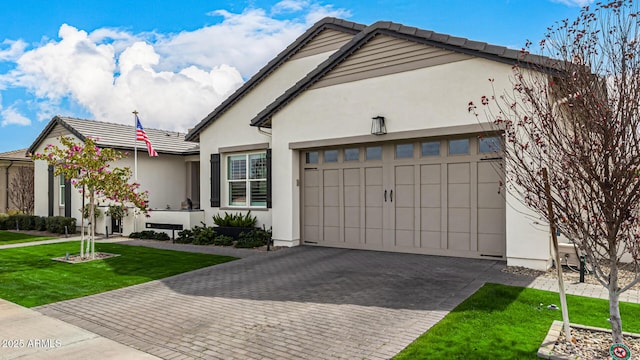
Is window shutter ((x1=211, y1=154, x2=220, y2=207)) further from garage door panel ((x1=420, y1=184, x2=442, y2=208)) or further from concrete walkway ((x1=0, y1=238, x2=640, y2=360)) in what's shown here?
garage door panel ((x1=420, y1=184, x2=442, y2=208))

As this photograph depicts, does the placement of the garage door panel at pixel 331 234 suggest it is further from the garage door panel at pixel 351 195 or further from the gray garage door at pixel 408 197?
the garage door panel at pixel 351 195

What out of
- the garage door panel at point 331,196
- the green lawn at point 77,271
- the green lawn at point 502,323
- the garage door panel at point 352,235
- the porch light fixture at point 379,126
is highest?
the porch light fixture at point 379,126

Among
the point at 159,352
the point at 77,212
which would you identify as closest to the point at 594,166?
the point at 159,352

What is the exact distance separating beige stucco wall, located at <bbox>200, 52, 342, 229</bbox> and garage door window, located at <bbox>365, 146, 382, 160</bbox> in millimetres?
4262

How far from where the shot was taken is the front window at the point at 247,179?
42.7ft

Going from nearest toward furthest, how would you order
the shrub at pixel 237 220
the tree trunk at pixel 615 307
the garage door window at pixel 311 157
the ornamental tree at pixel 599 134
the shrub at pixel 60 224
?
the ornamental tree at pixel 599 134, the tree trunk at pixel 615 307, the garage door window at pixel 311 157, the shrub at pixel 237 220, the shrub at pixel 60 224

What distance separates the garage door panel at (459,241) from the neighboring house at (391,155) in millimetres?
23

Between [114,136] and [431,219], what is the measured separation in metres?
14.2

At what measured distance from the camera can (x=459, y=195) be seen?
29.3 ft

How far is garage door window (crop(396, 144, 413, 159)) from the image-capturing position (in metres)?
9.68

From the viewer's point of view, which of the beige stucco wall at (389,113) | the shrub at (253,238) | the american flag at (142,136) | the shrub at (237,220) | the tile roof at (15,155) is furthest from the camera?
the tile roof at (15,155)

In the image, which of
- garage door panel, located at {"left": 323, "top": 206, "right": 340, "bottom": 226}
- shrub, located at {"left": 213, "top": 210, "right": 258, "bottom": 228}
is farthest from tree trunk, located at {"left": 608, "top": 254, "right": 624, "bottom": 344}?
shrub, located at {"left": 213, "top": 210, "right": 258, "bottom": 228}

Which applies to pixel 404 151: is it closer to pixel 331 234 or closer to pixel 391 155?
pixel 391 155

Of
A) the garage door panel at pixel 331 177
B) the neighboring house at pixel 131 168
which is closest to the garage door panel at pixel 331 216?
the garage door panel at pixel 331 177
